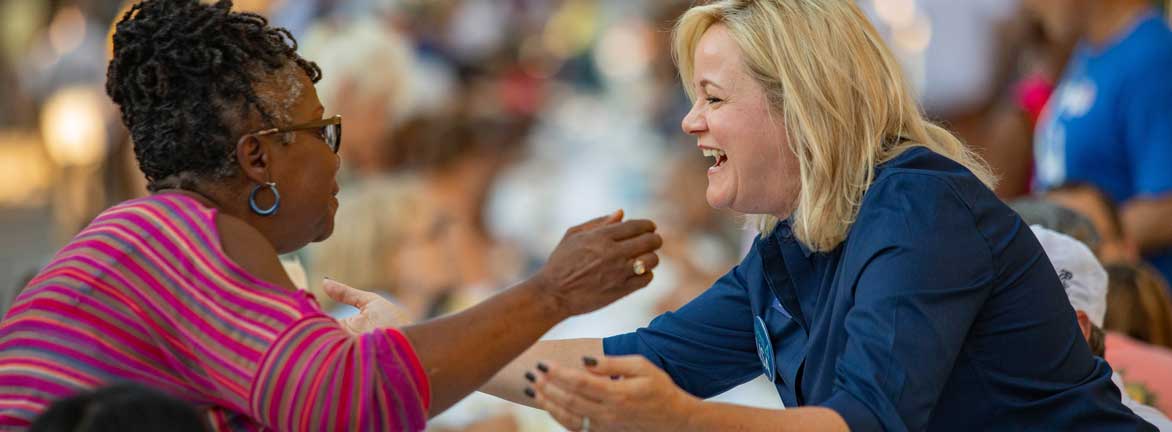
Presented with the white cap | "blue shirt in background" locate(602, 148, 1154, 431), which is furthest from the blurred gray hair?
"blue shirt in background" locate(602, 148, 1154, 431)

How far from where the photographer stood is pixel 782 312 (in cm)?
250

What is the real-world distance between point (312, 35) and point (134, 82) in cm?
544

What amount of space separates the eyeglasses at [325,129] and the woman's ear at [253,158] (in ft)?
0.05

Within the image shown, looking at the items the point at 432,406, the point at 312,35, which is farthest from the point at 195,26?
the point at 312,35

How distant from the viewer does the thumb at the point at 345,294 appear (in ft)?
8.18

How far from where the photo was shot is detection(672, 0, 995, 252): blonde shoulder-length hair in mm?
2301

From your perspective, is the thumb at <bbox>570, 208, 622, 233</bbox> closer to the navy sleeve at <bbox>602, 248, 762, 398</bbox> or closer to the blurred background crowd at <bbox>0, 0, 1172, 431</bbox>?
the navy sleeve at <bbox>602, 248, 762, 398</bbox>

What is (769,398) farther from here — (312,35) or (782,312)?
(312,35)

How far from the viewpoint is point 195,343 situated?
188cm

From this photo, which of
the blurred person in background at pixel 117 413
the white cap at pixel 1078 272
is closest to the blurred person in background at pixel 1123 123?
the white cap at pixel 1078 272

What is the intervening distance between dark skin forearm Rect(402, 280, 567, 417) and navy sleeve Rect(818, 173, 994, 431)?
1.49ft

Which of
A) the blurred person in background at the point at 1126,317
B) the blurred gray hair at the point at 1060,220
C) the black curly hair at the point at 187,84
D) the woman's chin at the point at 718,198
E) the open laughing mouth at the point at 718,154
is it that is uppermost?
the black curly hair at the point at 187,84

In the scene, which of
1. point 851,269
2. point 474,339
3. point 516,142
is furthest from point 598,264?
point 516,142

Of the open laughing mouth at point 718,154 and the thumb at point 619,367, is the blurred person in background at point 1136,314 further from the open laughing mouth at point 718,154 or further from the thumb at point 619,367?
the thumb at point 619,367
